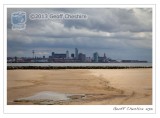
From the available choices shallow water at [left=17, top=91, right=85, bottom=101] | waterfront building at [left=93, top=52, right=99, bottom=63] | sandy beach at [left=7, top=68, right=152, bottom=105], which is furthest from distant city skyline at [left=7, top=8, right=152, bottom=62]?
shallow water at [left=17, top=91, right=85, bottom=101]

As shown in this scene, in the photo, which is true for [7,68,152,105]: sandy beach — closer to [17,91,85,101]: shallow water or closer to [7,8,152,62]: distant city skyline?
[17,91,85,101]: shallow water

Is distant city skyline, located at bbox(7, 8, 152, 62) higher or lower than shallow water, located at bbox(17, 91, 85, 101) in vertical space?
higher

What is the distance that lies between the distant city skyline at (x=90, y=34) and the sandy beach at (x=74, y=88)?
13 cm

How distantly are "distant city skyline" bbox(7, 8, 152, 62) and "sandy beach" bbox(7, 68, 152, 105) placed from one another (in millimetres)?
126

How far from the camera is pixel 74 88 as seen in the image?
11.6 feet

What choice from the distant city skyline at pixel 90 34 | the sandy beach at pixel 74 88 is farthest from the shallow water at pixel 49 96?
the distant city skyline at pixel 90 34

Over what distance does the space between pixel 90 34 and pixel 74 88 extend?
1.25ft

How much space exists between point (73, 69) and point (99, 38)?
274 millimetres

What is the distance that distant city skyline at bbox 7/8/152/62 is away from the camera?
11.5 ft
